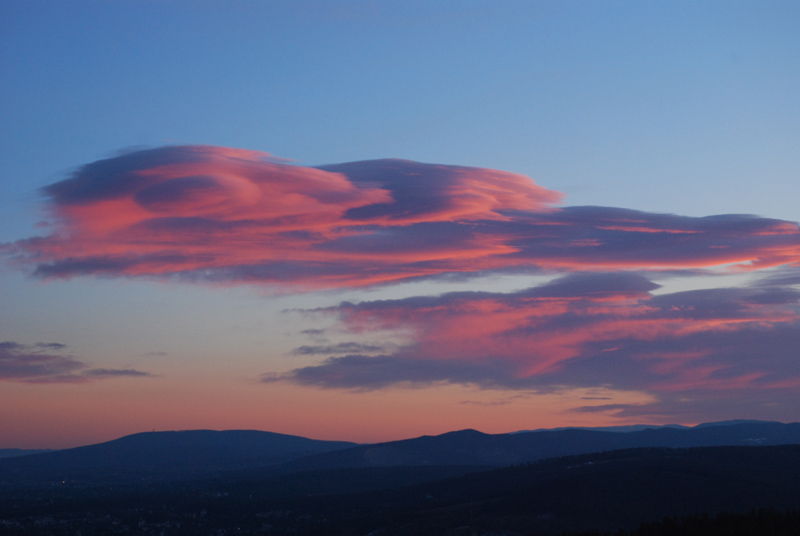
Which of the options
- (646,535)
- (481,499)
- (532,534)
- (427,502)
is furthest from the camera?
(427,502)

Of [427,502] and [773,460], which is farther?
[427,502]

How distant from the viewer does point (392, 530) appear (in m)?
151

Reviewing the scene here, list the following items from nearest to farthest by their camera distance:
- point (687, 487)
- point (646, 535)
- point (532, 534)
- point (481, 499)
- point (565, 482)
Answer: point (646, 535), point (532, 534), point (687, 487), point (565, 482), point (481, 499)

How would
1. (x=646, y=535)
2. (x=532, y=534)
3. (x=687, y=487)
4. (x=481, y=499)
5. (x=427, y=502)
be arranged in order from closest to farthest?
(x=646, y=535), (x=532, y=534), (x=687, y=487), (x=481, y=499), (x=427, y=502)

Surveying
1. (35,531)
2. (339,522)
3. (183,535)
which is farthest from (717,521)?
(35,531)

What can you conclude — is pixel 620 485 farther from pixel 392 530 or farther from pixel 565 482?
pixel 392 530

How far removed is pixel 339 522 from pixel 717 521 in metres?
130

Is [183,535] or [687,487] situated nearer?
[687,487]

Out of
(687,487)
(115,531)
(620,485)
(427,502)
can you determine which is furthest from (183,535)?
(687,487)

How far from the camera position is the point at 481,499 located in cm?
17875

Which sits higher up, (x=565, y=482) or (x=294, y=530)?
(x=565, y=482)

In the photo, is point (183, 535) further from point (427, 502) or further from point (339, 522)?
point (427, 502)

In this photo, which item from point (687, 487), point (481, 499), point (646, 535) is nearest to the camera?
point (646, 535)

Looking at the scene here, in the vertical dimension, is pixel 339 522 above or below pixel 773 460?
below
